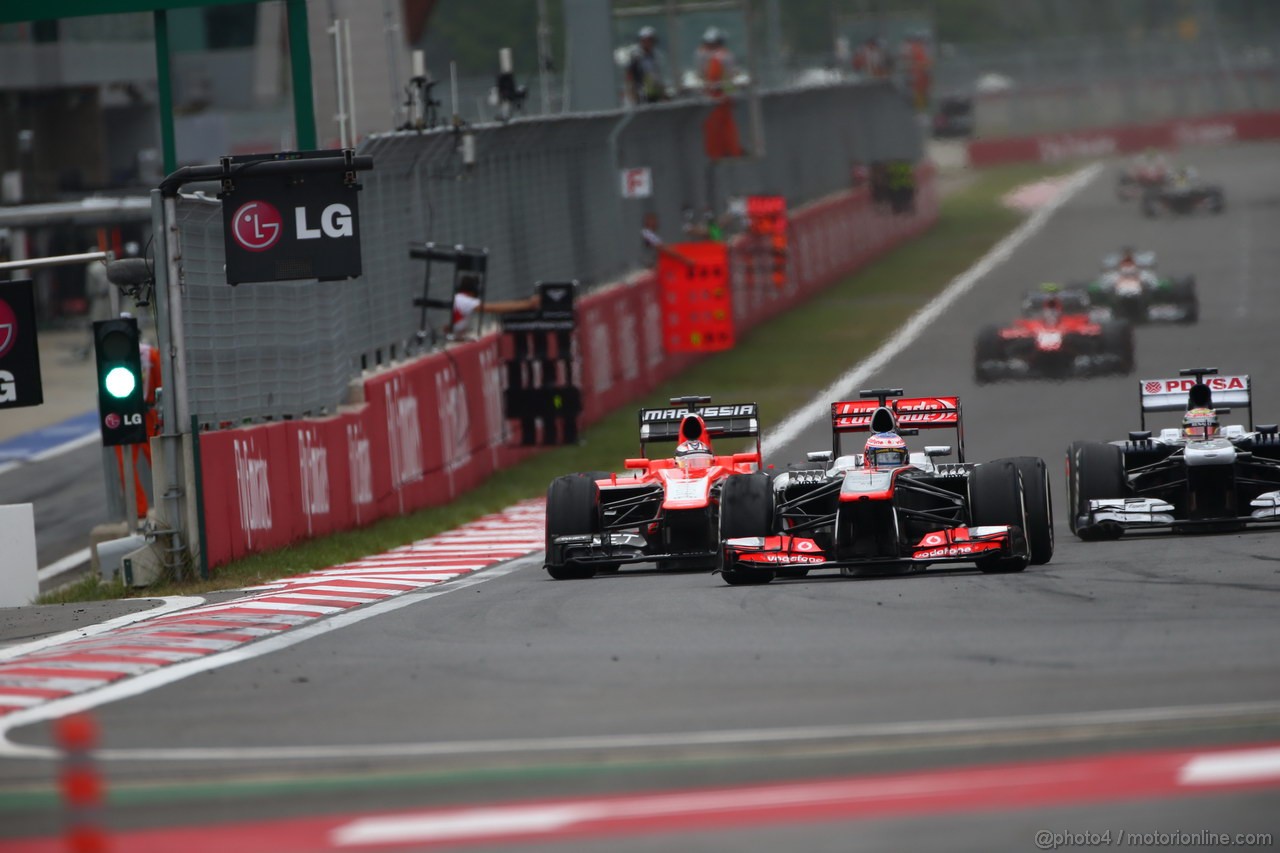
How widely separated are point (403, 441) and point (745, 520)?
838 centimetres

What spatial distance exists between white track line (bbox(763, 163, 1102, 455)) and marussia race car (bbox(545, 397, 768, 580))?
960cm

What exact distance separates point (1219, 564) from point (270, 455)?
8538 millimetres

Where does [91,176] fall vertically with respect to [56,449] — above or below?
above

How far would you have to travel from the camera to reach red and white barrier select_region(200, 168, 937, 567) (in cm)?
1792

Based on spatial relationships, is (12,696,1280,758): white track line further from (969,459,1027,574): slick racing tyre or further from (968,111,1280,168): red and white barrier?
(968,111,1280,168): red and white barrier

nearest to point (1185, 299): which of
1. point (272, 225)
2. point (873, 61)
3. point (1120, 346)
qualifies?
point (1120, 346)

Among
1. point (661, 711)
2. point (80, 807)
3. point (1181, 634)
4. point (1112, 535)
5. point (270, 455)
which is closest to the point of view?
point (80, 807)

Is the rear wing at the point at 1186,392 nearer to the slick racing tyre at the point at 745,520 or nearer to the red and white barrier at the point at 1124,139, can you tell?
the slick racing tyre at the point at 745,520

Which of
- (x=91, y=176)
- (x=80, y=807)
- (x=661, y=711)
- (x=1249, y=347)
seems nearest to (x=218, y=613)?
(x=661, y=711)

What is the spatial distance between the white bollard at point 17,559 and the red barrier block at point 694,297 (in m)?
16.4

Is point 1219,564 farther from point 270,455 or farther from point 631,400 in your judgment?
point 631,400

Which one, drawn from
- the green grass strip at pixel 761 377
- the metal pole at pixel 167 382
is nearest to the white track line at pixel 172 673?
the metal pole at pixel 167 382

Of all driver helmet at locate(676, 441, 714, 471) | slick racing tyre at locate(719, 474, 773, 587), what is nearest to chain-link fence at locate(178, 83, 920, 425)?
driver helmet at locate(676, 441, 714, 471)

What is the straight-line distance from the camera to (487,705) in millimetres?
9914
